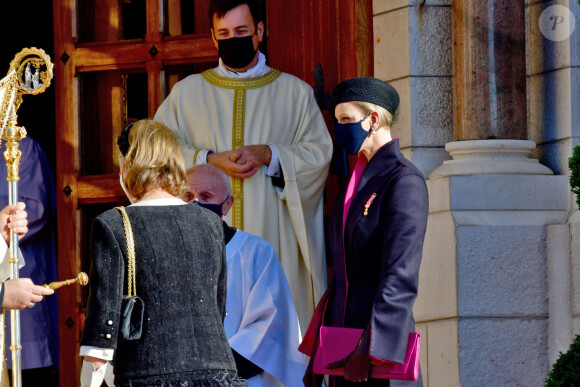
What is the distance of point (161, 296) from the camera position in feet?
14.1

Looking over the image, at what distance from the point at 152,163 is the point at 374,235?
954mm

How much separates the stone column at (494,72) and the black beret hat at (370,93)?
44.6 inches

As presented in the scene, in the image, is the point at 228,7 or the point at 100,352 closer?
the point at 100,352

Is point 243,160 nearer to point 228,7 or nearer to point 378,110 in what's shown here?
point 228,7

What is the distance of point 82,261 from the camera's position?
7.36 meters

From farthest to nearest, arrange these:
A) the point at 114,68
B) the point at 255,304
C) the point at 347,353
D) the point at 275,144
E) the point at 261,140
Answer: the point at 114,68 → the point at 261,140 → the point at 275,144 → the point at 255,304 → the point at 347,353

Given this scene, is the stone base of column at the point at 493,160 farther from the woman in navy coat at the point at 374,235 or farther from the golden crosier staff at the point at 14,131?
the golden crosier staff at the point at 14,131

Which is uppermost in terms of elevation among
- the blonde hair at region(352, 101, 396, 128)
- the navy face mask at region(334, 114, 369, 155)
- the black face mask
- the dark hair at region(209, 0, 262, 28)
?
the dark hair at region(209, 0, 262, 28)

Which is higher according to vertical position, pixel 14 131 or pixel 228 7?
pixel 228 7

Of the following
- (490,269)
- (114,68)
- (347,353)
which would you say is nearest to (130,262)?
(347,353)

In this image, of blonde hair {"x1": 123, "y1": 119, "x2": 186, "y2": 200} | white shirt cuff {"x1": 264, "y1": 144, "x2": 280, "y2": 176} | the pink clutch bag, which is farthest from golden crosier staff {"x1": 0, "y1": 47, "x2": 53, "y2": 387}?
white shirt cuff {"x1": 264, "y1": 144, "x2": 280, "y2": 176}

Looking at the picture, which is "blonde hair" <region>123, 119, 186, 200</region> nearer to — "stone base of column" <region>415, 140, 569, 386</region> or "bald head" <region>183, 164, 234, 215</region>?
"bald head" <region>183, 164, 234, 215</region>

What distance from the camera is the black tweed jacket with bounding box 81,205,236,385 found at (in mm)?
4215

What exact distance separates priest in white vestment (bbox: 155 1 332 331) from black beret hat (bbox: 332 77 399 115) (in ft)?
4.64
